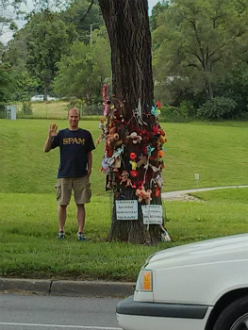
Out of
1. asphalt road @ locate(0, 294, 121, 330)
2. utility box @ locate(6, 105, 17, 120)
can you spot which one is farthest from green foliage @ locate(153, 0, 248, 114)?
asphalt road @ locate(0, 294, 121, 330)

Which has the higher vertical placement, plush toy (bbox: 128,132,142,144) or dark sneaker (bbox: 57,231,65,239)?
plush toy (bbox: 128,132,142,144)

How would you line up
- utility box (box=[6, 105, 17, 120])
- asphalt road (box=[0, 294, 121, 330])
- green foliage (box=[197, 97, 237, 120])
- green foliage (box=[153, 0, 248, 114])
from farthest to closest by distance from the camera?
green foliage (box=[153, 0, 248, 114]), green foliage (box=[197, 97, 237, 120]), utility box (box=[6, 105, 17, 120]), asphalt road (box=[0, 294, 121, 330])

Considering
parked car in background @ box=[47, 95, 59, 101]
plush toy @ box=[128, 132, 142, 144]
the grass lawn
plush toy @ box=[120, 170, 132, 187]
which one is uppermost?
plush toy @ box=[128, 132, 142, 144]

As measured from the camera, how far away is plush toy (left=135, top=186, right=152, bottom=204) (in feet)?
31.6

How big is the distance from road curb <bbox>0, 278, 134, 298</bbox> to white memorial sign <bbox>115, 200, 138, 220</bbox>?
228 centimetres

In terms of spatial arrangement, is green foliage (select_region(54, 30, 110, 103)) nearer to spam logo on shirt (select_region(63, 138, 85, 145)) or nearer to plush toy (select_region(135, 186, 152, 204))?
spam logo on shirt (select_region(63, 138, 85, 145))

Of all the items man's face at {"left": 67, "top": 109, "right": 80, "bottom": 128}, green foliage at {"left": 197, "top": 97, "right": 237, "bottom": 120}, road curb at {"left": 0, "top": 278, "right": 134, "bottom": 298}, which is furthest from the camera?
green foliage at {"left": 197, "top": 97, "right": 237, "bottom": 120}

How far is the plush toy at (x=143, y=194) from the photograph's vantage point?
962cm

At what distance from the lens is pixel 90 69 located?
7762 cm

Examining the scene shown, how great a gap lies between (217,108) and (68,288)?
63738 millimetres

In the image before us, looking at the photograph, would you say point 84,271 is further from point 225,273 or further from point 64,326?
point 225,273

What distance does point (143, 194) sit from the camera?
31.6 ft

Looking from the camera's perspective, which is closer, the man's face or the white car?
the white car

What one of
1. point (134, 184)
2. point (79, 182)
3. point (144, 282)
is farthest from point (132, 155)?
point (144, 282)
